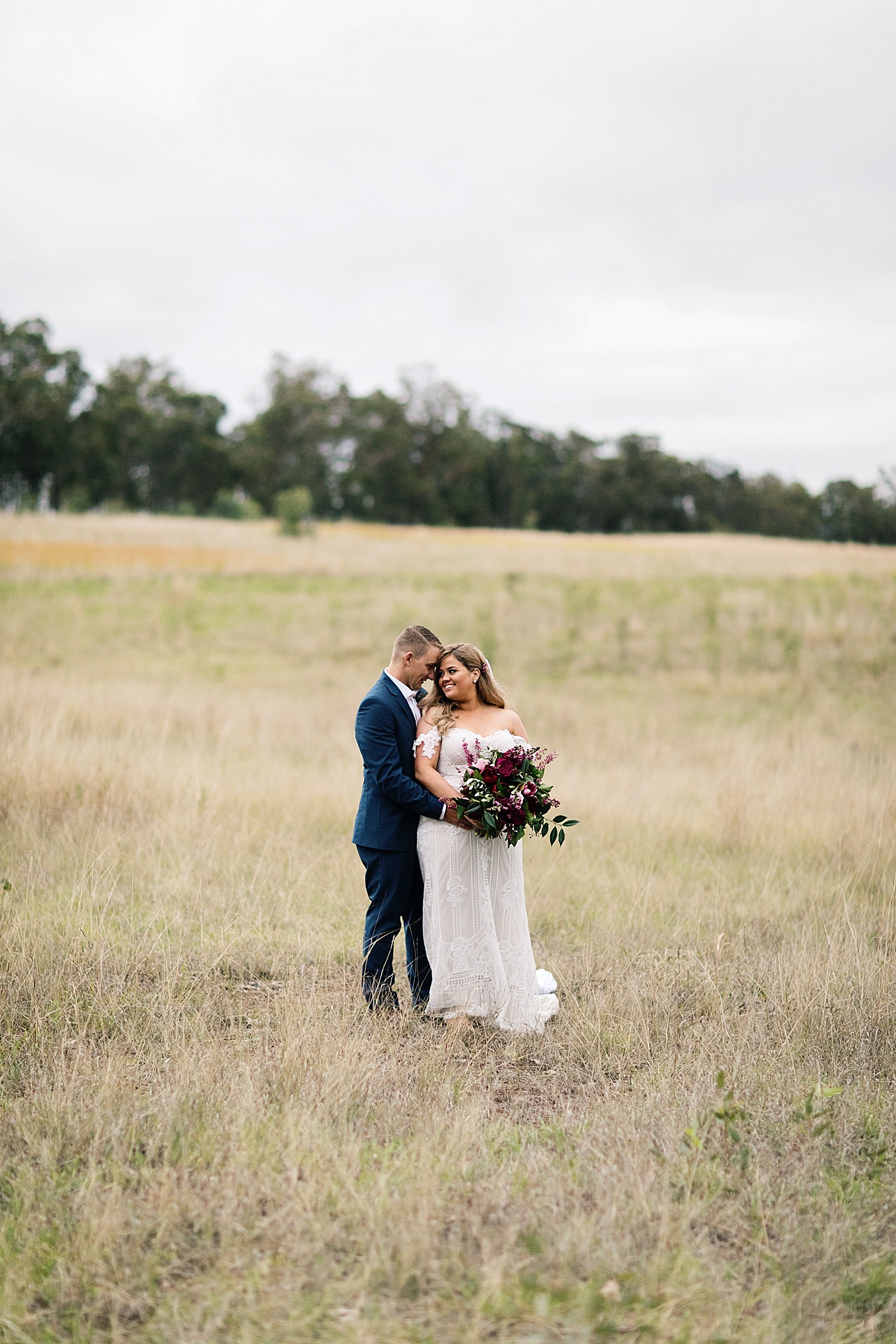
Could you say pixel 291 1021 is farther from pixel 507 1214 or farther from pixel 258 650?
pixel 258 650

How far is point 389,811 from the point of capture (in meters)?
4.87

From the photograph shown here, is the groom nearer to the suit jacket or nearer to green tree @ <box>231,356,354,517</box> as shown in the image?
the suit jacket

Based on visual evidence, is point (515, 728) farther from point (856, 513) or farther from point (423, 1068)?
point (856, 513)

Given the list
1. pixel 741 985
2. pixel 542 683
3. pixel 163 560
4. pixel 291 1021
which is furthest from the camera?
pixel 163 560

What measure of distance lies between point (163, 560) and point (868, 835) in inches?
1243

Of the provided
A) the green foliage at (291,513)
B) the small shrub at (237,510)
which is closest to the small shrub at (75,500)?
the small shrub at (237,510)

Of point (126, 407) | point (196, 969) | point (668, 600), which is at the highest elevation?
point (126, 407)

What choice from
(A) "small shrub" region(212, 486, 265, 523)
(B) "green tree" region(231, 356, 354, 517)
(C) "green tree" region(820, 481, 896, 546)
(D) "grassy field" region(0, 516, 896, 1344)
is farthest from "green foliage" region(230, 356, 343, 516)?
(D) "grassy field" region(0, 516, 896, 1344)

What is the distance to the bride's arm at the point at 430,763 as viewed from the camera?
187 inches

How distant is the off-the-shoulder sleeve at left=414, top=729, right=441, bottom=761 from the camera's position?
191 inches

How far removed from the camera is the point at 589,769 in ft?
36.4

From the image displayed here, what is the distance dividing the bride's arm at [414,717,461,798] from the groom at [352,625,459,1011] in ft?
0.14

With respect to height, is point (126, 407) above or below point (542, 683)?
above

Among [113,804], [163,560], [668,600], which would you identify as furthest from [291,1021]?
[163,560]
